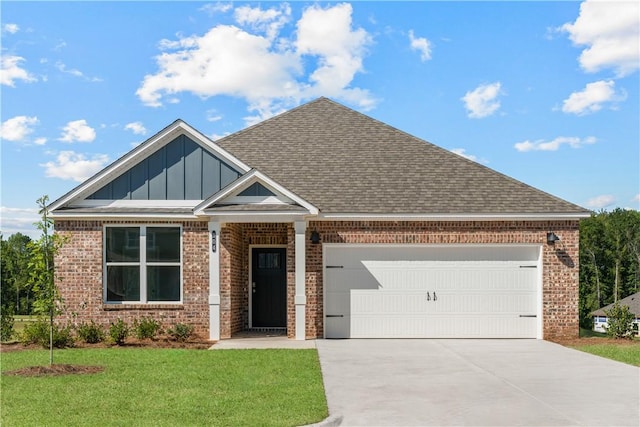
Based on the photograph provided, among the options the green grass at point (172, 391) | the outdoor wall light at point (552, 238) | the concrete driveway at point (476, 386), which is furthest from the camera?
the outdoor wall light at point (552, 238)

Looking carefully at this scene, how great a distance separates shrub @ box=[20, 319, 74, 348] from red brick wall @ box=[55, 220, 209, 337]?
84 centimetres

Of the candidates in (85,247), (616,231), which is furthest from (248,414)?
(616,231)

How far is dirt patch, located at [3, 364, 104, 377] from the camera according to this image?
10667mm

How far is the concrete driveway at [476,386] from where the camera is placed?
7.83 m

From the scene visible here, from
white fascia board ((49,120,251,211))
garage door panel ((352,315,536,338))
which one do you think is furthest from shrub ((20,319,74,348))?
garage door panel ((352,315,536,338))

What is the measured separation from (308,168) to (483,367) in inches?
323

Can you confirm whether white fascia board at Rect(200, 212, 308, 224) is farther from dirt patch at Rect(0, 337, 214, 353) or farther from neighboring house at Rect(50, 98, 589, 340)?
dirt patch at Rect(0, 337, 214, 353)

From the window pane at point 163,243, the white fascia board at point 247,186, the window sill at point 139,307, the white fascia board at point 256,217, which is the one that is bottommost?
the window sill at point 139,307

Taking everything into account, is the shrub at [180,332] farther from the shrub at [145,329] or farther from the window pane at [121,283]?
the window pane at [121,283]

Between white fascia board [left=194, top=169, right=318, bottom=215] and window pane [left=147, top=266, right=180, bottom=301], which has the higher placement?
white fascia board [left=194, top=169, right=318, bottom=215]

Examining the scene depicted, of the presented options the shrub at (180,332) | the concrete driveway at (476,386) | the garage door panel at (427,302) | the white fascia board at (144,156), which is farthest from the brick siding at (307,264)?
the concrete driveway at (476,386)

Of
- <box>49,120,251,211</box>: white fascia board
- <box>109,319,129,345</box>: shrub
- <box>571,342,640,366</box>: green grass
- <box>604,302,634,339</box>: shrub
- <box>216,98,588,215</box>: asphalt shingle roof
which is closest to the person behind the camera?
<box>571,342,640,366</box>: green grass

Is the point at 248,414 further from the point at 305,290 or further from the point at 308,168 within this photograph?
the point at 308,168

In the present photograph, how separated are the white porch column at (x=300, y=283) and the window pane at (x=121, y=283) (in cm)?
393
